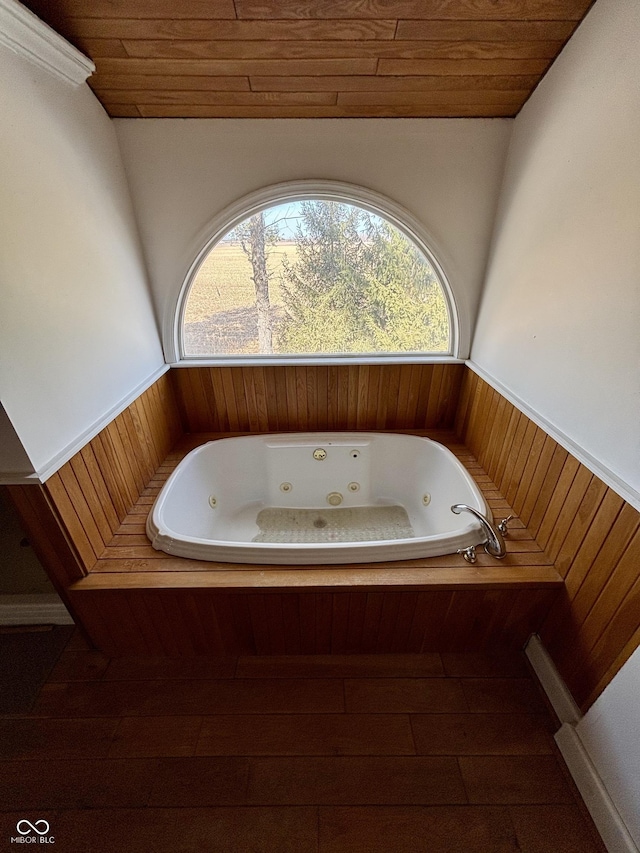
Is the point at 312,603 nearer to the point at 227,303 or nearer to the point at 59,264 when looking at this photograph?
the point at 59,264

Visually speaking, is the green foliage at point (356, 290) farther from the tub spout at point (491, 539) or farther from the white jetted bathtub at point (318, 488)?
the tub spout at point (491, 539)

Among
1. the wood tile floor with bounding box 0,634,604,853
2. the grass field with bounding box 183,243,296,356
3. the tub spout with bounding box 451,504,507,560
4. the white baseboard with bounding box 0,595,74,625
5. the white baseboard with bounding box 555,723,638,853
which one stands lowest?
the wood tile floor with bounding box 0,634,604,853

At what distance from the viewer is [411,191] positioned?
1778mm

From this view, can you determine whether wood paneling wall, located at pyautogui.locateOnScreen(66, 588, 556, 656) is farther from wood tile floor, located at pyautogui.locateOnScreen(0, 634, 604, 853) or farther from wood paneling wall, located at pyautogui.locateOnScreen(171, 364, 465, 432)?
wood paneling wall, located at pyautogui.locateOnScreen(171, 364, 465, 432)

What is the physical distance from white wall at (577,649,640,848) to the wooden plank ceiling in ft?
6.62

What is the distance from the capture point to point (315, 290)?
198 cm

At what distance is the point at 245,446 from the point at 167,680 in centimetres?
A: 115

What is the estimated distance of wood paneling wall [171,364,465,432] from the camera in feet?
6.77

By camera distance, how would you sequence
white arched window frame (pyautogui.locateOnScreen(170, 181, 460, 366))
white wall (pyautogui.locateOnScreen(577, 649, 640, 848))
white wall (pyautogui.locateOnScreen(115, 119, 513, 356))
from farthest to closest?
white arched window frame (pyautogui.locateOnScreen(170, 181, 460, 366)) → white wall (pyautogui.locateOnScreen(115, 119, 513, 356)) → white wall (pyautogui.locateOnScreen(577, 649, 640, 848))

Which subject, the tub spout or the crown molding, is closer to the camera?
the crown molding

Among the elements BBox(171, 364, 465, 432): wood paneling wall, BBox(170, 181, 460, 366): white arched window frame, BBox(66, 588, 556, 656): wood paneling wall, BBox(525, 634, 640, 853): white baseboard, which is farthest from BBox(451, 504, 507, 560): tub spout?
BBox(170, 181, 460, 366): white arched window frame

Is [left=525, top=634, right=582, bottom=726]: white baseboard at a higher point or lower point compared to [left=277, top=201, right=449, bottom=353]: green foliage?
lower

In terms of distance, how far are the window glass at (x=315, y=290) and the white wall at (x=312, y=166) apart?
0.14 metres

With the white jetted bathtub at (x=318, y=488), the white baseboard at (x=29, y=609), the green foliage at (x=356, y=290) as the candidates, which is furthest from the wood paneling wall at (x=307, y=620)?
the green foliage at (x=356, y=290)
